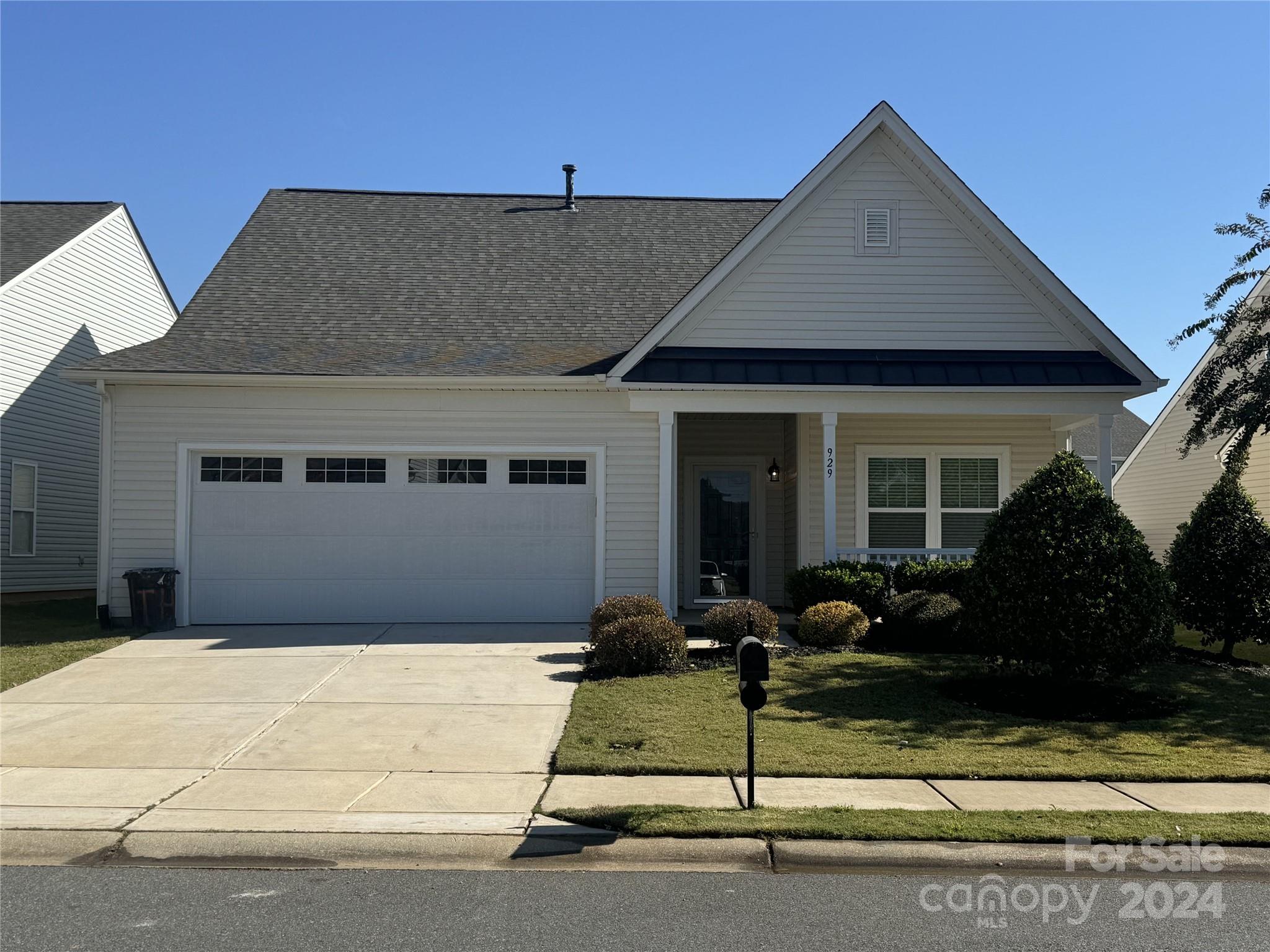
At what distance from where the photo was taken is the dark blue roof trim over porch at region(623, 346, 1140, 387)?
1446 cm

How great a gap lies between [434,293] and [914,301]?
7.42 m

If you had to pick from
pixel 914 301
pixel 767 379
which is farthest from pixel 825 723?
pixel 914 301

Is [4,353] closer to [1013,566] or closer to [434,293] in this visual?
[434,293]

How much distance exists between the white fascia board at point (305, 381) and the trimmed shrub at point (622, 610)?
343cm

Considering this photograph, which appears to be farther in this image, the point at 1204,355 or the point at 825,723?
the point at 1204,355

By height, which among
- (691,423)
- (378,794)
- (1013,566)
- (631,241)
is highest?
(631,241)

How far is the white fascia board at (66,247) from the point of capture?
18969mm

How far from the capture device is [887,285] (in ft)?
50.2

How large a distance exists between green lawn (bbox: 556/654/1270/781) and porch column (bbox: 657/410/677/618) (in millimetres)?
3335

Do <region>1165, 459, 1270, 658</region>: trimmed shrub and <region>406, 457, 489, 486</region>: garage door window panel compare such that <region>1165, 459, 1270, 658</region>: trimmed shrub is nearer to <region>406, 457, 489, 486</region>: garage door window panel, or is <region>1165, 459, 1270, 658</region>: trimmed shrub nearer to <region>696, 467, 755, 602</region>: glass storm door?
<region>696, 467, 755, 602</region>: glass storm door

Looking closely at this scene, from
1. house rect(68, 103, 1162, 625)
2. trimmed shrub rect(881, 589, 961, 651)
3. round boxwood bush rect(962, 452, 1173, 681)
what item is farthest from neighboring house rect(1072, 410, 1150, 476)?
round boxwood bush rect(962, 452, 1173, 681)

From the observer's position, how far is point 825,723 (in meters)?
9.31

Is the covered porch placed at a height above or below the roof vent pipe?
below

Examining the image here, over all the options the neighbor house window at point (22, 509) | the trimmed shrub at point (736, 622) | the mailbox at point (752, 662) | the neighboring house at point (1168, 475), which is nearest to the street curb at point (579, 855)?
the mailbox at point (752, 662)
